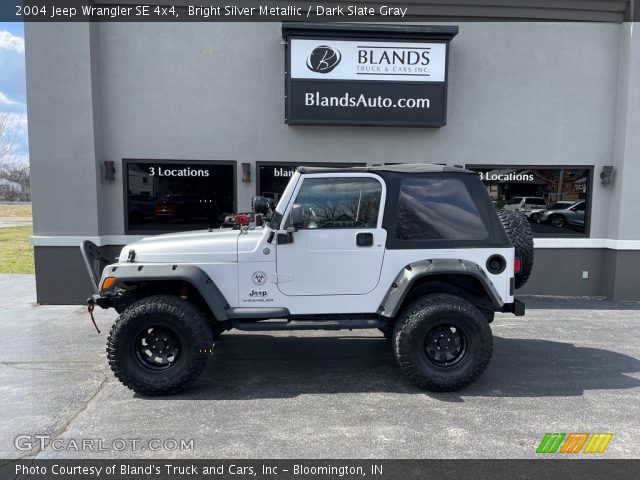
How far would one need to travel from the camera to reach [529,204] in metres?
8.84

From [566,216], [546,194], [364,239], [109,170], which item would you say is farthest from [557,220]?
[109,170]

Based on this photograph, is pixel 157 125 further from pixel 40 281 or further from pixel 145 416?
pixel 145 416

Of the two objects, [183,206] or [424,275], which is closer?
[424,275]

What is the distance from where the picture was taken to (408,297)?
4.78m

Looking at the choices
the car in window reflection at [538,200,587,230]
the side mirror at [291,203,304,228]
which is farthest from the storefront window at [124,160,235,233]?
the car in window reflection at [538,200,587,230]

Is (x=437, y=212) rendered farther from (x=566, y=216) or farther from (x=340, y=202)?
(x=566, y=216)

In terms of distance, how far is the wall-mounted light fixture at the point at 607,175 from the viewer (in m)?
8.53

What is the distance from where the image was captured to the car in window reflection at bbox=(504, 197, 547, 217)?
8805 millimetres

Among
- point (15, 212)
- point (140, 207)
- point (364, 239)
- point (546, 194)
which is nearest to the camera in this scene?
point (364, 239)

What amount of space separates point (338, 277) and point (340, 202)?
74 centimetres

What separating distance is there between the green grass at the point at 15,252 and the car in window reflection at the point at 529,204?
10417mm

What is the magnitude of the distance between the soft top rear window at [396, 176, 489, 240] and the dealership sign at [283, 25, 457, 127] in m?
3.72

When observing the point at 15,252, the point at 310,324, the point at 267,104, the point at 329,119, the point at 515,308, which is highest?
the point at 267,104
